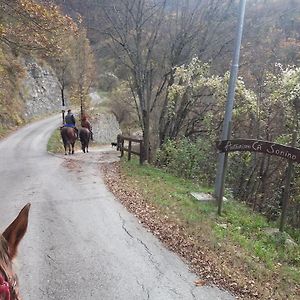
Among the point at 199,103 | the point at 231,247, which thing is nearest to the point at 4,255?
the point at 231,247

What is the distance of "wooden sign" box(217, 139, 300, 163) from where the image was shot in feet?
27.9

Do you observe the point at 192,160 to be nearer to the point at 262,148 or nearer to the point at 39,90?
the point at 262,148

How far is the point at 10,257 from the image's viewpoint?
1445 mm

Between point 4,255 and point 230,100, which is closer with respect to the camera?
point 4,255

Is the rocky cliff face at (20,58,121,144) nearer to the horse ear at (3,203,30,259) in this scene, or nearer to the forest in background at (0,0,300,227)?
the forest in background at (0,0,300,227)

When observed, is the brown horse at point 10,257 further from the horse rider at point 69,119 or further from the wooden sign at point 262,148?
the horse rider at point 69,119

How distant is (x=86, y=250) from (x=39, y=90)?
39698 millimetres

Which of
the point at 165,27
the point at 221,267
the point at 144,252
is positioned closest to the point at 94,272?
the point at 144,252

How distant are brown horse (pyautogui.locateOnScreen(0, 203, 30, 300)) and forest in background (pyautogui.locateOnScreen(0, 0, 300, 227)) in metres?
11.0

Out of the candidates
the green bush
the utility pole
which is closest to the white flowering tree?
the green bush

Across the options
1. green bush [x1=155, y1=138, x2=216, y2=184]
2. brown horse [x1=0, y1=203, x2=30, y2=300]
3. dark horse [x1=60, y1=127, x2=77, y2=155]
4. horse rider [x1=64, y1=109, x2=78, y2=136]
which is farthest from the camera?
horse rider [x1=64, y1=109, x2=78, y2=136]

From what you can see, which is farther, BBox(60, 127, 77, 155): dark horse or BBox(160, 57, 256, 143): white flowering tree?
BBox(60, 127, 77, 155): dark horse

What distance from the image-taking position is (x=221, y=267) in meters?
6.83

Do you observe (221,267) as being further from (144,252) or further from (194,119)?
(194,119)
